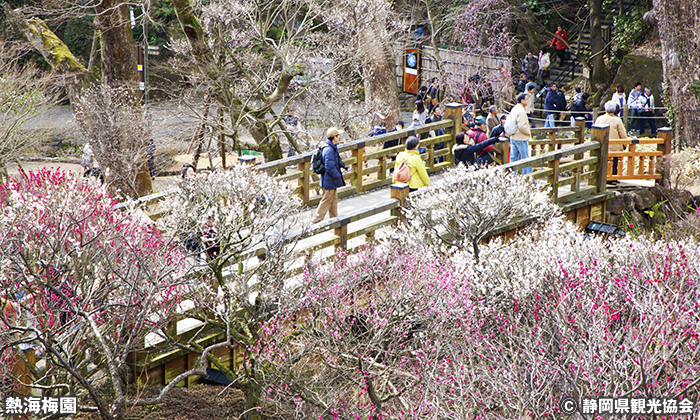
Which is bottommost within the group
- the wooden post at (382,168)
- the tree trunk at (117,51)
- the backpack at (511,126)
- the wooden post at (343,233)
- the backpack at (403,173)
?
the wooden post at (343,233)

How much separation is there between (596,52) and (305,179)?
582 inches

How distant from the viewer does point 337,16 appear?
16.0 metres

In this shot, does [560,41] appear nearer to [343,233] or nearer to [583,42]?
[583,42]

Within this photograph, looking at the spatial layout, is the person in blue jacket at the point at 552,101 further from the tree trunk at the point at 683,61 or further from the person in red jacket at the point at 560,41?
the person in red jacket at the point at 560,41

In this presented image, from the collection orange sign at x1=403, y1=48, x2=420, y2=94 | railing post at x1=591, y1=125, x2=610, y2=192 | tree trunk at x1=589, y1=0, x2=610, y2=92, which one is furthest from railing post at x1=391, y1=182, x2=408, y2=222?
orange sign at x1=403, y1=48, x2=420, y2=94

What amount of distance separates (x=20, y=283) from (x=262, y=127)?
886cm

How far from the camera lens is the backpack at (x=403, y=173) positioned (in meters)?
9.87

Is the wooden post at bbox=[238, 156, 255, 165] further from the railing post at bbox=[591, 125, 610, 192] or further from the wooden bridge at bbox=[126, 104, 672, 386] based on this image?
the railing post at bbox=[591, 125, 610, 192]

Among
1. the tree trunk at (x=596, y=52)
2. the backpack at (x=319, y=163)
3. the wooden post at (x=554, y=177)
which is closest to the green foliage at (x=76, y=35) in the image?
the tree trunk at (x=596, y=52)

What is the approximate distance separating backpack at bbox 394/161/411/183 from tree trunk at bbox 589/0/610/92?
1472cm

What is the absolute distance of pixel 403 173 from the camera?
32.4ft

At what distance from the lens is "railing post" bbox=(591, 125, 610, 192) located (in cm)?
1203

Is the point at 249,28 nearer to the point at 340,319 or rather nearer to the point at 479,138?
the point at 479,138

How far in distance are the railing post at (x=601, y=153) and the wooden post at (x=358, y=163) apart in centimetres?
398
